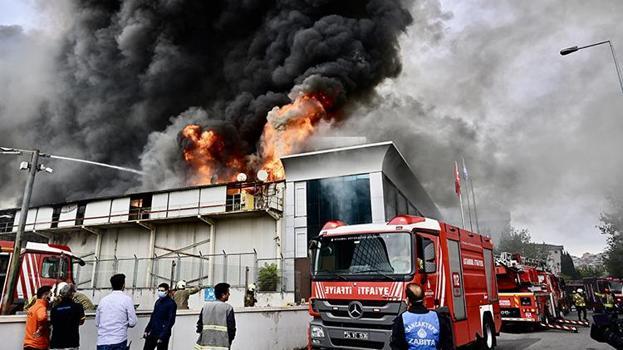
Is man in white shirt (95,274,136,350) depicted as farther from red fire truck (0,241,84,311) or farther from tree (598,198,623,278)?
tree (598,198,623,278)

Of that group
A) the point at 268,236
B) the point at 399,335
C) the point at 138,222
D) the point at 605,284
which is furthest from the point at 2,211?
→ the point at 605,284

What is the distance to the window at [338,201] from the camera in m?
22.8

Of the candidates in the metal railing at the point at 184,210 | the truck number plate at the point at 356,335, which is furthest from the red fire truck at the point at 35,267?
the metal railing at the point at 184,210

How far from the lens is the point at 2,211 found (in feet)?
122

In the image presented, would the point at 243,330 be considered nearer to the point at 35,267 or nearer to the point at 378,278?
the point at 378,278

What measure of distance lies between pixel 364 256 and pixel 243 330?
3.66 meters

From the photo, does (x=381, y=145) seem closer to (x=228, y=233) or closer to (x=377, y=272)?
(x=228, y=233)

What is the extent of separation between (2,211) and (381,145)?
3722 centimetres

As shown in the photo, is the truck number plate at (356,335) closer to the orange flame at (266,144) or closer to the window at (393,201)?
the window at (393,201)

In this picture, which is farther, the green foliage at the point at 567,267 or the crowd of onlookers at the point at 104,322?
the green foliage at the point at 567,267

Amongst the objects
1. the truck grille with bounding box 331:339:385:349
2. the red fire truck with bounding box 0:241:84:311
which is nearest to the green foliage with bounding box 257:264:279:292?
the red fire truck with bounding box 0:241:84:311

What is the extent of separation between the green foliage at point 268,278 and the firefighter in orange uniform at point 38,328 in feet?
54.9

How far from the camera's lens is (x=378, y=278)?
696 cm

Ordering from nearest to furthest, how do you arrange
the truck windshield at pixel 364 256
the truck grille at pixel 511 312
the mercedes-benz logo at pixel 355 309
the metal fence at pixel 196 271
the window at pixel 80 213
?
the mercedes-benz logo at pixel 355 309 < the truck windshield at pixel 364 256 < the truck grille at pixel 511 312 < the metal fence at pixel 196 271 < the window at pixel 80 213
